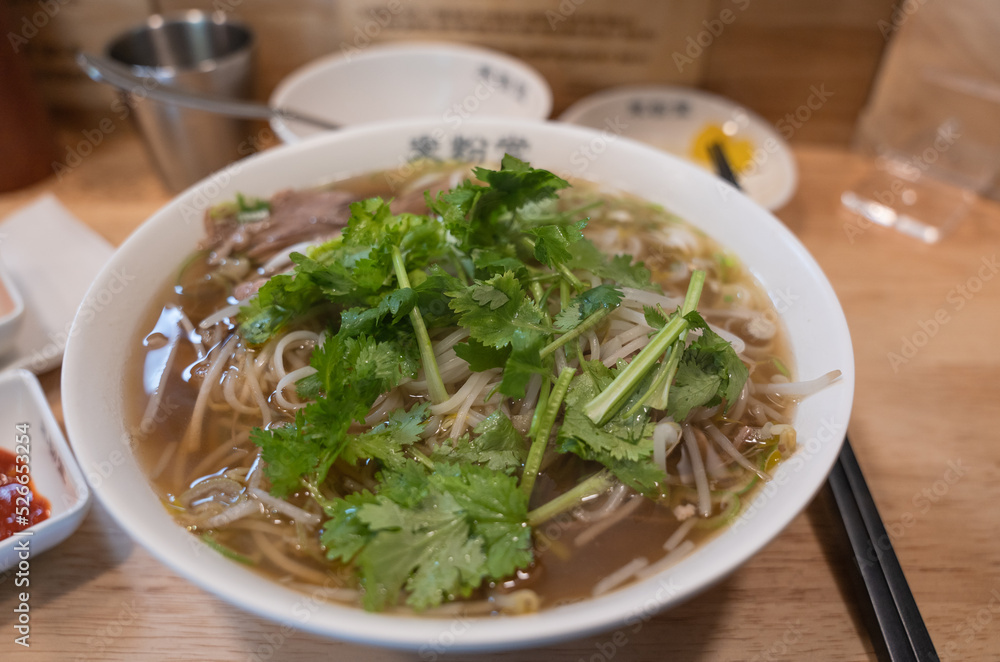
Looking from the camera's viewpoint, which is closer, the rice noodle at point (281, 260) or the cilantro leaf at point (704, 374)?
the cilantro leaf at point (704, 374)

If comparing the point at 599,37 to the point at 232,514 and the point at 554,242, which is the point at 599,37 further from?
the point at 232,514

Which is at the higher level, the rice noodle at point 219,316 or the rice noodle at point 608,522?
the rice noodle at point 219,316

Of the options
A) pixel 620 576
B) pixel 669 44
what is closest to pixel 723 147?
pixel 669 44

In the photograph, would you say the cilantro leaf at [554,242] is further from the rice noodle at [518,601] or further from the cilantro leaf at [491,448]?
the rice noodle at [518,601]

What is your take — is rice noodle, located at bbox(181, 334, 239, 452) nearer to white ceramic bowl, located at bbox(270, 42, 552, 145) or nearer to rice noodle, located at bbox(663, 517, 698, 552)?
rice noodle, located at bbox(663, 517, 698, 552)

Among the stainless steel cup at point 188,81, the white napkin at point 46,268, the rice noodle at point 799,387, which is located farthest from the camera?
the stainless steel cup at point 188,81

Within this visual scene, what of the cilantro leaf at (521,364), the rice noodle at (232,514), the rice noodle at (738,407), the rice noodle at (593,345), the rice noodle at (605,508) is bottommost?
the rice noodle at (605,508)

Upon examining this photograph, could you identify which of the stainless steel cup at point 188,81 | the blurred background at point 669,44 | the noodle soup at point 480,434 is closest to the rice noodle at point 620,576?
the noodle soup at point 480,434
